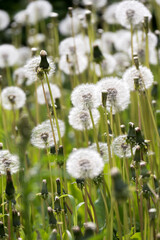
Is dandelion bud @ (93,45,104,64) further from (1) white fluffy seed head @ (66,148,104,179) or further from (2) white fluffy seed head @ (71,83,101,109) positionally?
(1) white fluffy seed head @ (66,148,104,179)

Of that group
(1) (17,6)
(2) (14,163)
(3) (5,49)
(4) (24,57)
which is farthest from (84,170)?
(1) (17,6)

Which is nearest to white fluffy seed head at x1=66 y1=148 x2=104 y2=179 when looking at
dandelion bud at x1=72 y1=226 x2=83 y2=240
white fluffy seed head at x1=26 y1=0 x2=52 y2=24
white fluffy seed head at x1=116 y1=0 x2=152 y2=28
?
dandelion bud at x1=72 y1=226 x2=83 y2=240

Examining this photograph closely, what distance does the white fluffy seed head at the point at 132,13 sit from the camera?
5.25 feet

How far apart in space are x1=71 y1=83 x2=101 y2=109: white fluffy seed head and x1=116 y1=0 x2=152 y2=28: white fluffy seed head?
1.61 feet

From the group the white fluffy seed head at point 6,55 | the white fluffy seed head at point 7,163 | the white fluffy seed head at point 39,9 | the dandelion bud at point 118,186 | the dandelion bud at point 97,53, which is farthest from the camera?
the white fluffy seed head at point 39,9

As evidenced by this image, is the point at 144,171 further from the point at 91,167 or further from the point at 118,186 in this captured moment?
the point at 118,186

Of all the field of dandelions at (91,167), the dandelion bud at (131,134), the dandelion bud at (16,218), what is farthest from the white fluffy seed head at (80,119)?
the dandelion bud at (16,218)

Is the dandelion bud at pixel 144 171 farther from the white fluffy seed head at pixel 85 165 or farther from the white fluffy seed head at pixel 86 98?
the white fluffy seed head at pixel 86 98

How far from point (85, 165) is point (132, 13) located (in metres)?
0.89

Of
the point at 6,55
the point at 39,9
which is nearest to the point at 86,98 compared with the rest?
the point at 6,55

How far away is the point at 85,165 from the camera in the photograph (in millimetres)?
933

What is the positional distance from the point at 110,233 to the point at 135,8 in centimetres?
97

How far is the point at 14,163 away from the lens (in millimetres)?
1148

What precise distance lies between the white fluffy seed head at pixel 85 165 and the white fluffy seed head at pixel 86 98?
27 centimetres
